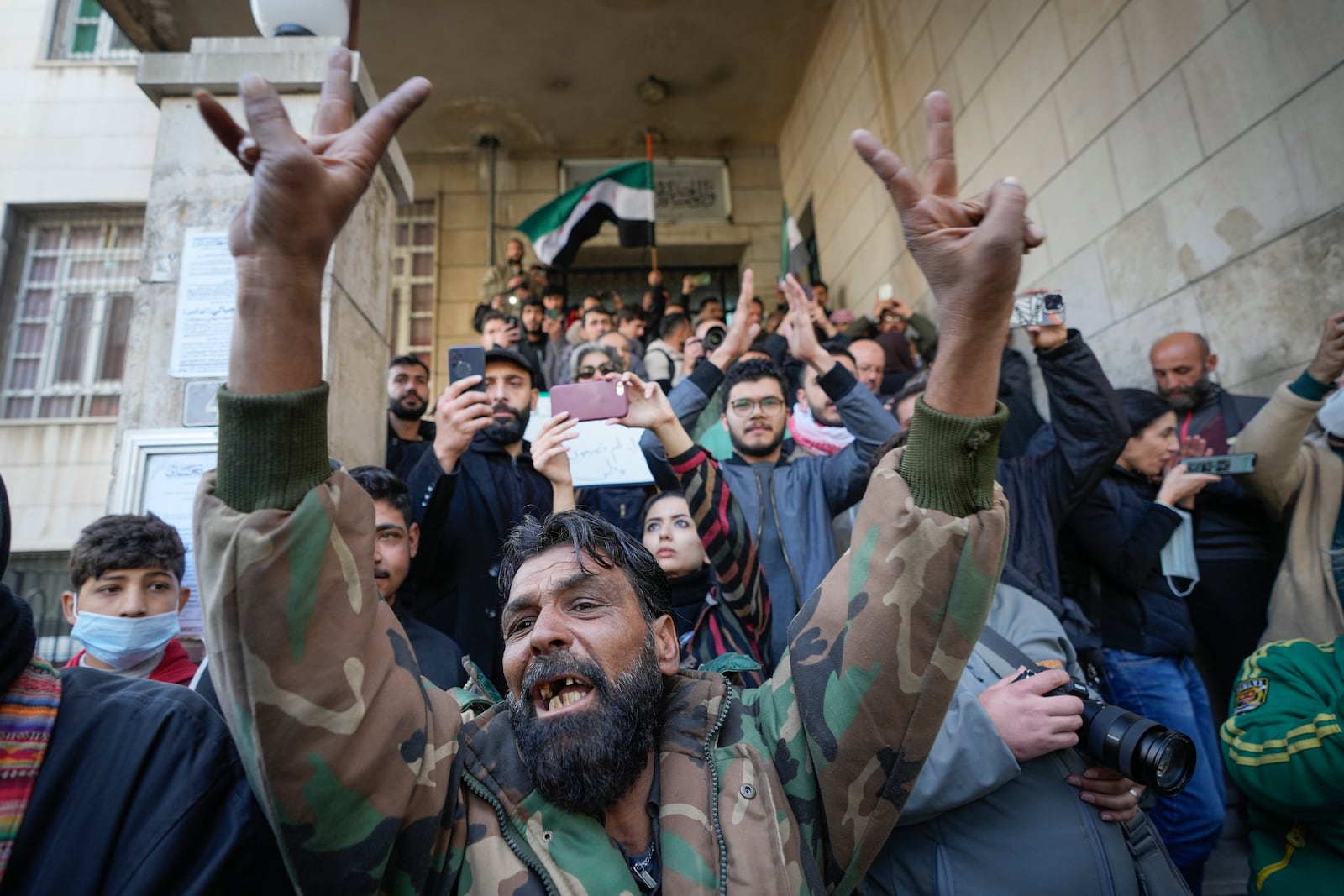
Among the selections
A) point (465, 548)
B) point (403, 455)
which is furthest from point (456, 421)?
point (403, 455)

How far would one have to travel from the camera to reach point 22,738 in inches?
43.4

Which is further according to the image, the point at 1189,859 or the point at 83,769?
the point at 1189,859

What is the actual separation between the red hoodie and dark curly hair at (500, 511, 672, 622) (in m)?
1.27

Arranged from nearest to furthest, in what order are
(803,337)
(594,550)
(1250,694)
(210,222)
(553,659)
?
(553,659) → (594,550) → (1250,694) → (210,222) → (803,337)

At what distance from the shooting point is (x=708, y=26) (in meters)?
9.16

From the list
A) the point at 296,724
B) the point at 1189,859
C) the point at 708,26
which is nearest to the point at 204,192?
the point at 296,724

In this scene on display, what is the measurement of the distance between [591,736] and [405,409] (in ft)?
11.6

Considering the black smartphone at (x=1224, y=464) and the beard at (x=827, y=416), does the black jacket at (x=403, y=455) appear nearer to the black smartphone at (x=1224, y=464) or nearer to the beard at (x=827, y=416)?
the beard at (x=827, y=416)

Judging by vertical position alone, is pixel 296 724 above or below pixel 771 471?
below

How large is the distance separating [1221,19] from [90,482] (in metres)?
10.4

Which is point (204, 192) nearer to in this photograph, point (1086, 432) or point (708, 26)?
point (1086, 432)

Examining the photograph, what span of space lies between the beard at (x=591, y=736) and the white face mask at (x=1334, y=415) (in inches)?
127

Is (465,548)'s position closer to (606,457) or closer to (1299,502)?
(606,457)

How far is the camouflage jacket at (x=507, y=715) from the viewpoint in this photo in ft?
3.76
